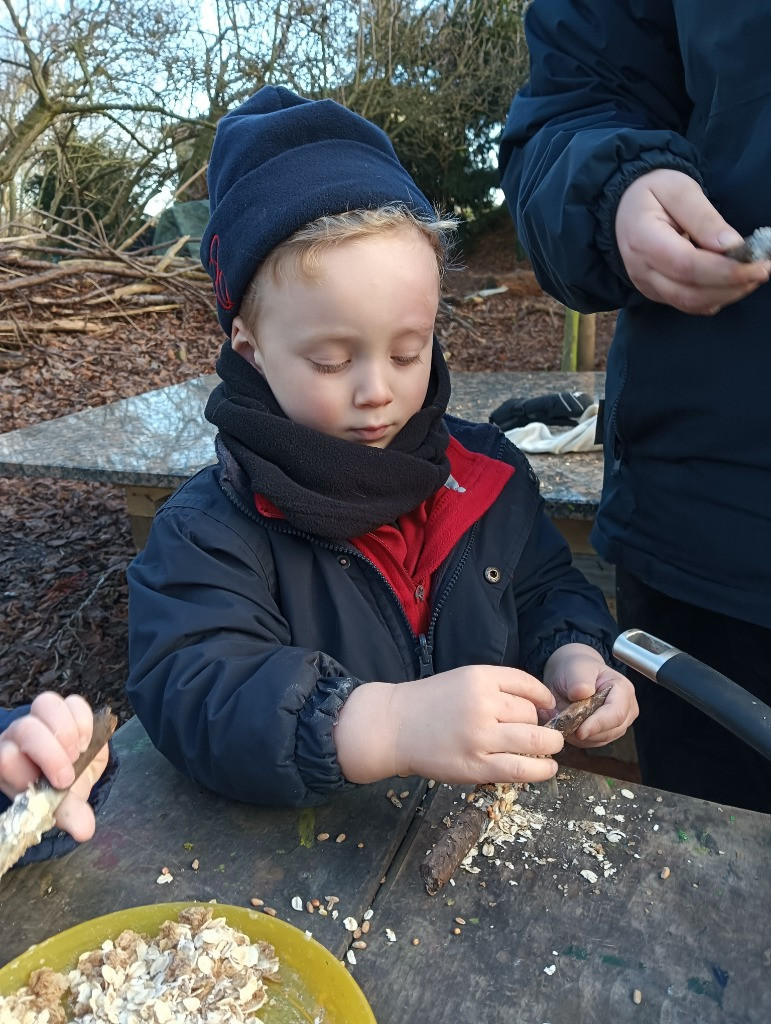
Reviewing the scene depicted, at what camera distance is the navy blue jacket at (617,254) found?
1408 millimetres

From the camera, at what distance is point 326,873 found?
1100 millimetres

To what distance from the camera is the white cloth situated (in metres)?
2.92

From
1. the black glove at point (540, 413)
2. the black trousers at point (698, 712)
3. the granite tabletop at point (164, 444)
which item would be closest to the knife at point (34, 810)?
the black trousers at point (698, 712)

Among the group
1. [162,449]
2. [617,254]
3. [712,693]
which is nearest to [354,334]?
[617,254]

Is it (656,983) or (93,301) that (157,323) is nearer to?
(93,301)

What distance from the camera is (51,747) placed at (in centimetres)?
100

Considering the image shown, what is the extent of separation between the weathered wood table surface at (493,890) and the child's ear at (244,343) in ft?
2.47

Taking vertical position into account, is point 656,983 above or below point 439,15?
below

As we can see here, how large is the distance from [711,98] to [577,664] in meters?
1.00

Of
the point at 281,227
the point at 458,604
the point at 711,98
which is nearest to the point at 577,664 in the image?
the point at 458,604

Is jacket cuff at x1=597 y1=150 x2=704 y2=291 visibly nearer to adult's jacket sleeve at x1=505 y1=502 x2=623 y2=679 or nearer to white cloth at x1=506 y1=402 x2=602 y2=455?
adult's jacket sleeve at x1=505 y1=502 x2=623 y2=679

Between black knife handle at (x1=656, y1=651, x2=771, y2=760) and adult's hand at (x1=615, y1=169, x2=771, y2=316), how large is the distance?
642mm

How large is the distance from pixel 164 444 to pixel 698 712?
87.0 inches

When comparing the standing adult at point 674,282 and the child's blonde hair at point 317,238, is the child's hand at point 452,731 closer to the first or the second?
the standing adult at point 674,282
